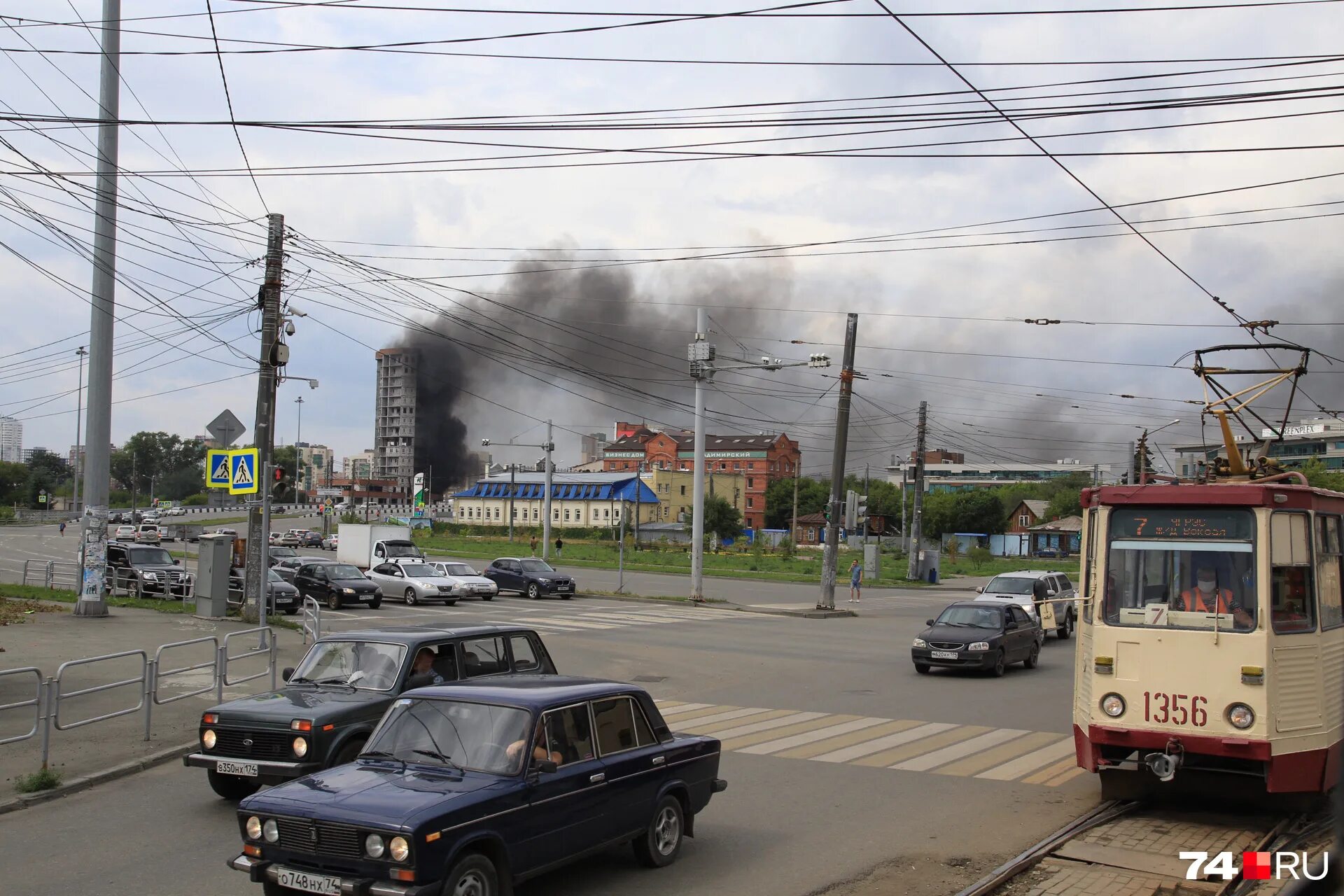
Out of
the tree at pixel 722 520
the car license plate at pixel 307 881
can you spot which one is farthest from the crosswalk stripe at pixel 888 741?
the tree at pixel 722 520

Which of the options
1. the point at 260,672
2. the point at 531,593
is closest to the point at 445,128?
the point at 260,672

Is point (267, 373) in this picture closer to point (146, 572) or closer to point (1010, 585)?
point (146, 572)

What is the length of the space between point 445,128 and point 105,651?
11.1m

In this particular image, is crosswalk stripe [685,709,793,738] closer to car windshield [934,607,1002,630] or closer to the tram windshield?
the tram windshield

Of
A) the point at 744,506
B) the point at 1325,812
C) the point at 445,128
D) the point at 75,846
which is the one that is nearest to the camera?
the point at 75,846

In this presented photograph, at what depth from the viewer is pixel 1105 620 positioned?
31.7ft

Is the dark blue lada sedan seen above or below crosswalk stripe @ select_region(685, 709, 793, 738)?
above

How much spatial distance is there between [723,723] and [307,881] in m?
9.28

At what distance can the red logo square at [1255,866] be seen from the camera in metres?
7.51

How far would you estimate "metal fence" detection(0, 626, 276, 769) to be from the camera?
10.8 m

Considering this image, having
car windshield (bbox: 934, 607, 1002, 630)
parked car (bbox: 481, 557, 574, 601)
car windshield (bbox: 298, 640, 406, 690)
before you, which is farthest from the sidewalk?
parked car (bbox: 481, 557, 574, 601)

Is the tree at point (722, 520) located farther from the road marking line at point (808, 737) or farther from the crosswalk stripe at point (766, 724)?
the road marking line at point (808, 737)

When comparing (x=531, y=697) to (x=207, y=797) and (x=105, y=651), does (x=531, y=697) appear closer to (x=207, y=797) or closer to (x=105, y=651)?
(x=207, y=797)

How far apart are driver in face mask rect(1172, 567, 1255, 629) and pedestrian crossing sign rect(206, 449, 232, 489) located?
16.4 meters
